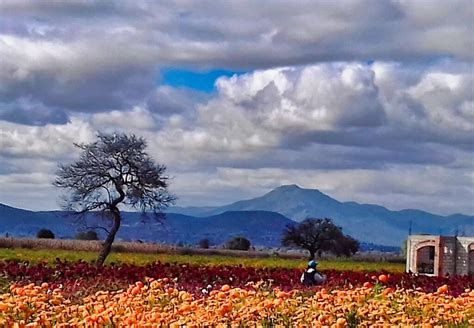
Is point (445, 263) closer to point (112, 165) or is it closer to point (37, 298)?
point (112, 165)

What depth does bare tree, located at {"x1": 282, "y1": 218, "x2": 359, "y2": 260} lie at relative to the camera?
57.3 meters

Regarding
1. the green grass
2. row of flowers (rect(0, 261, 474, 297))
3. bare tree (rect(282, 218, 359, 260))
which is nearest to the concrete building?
the green grass

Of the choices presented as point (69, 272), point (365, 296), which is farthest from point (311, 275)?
point (365, 296)

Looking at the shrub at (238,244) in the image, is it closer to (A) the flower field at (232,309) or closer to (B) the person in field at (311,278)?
(B) the person in field at (311,278)

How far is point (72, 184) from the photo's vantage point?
2803 cm

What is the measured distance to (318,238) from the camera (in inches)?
2282

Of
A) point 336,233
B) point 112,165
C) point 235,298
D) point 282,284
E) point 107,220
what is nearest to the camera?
point 235,298

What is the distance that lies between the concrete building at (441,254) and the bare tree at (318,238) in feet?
42.2

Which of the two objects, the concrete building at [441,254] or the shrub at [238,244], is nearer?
the concrete building at [441,254]

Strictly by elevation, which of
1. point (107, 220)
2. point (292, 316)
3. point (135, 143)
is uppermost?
point (135, 143)

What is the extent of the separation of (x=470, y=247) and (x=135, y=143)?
20232 millimetres

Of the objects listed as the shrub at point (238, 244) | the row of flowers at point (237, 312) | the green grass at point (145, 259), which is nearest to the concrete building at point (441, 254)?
the green grass at point (145, 259)

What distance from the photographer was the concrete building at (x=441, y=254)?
4225 centimetres

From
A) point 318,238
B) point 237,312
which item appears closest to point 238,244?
point 318,238
